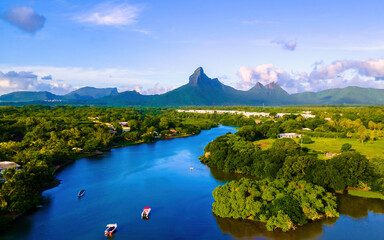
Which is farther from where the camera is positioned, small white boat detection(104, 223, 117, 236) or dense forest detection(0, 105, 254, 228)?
dense forest detection(0, 105, 254, 228)

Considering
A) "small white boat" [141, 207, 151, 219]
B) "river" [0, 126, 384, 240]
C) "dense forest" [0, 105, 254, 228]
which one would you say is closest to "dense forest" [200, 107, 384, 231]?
"river" [0, 126, 384, 240]

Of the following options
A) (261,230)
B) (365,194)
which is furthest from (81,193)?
(365,194)

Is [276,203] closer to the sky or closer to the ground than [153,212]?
closer to the sky

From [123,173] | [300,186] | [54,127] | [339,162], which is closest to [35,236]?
[123,173]

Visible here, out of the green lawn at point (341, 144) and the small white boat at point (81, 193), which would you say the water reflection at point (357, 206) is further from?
the small white boat at point (81, 193)

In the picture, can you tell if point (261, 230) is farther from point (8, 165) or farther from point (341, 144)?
point (341, 144)

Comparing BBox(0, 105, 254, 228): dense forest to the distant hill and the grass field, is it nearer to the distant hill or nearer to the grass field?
the grass field

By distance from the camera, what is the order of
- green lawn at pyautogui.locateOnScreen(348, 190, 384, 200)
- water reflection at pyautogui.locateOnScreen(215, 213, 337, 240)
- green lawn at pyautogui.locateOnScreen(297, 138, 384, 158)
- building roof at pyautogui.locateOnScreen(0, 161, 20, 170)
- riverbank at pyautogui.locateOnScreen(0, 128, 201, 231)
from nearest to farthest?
water reflection at pyautogui.locateOnScreen(215, 213, 337, 240), riverbank at pyautogui.locateOnScreen(0, 128, 201, 231), green lawn at pyautogui.locateOnScreen(348, 190, 384, 200), building roof at pyautogui.locateOnScreen(0, 161, 20, 170), green lawn at pyautogui.locateOnScreen(297, 138, 384, 158)

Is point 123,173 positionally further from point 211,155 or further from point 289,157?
point 289,157

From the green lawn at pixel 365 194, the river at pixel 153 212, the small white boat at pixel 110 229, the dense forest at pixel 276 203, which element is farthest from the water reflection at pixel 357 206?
the small white boat at pixel 110 229
